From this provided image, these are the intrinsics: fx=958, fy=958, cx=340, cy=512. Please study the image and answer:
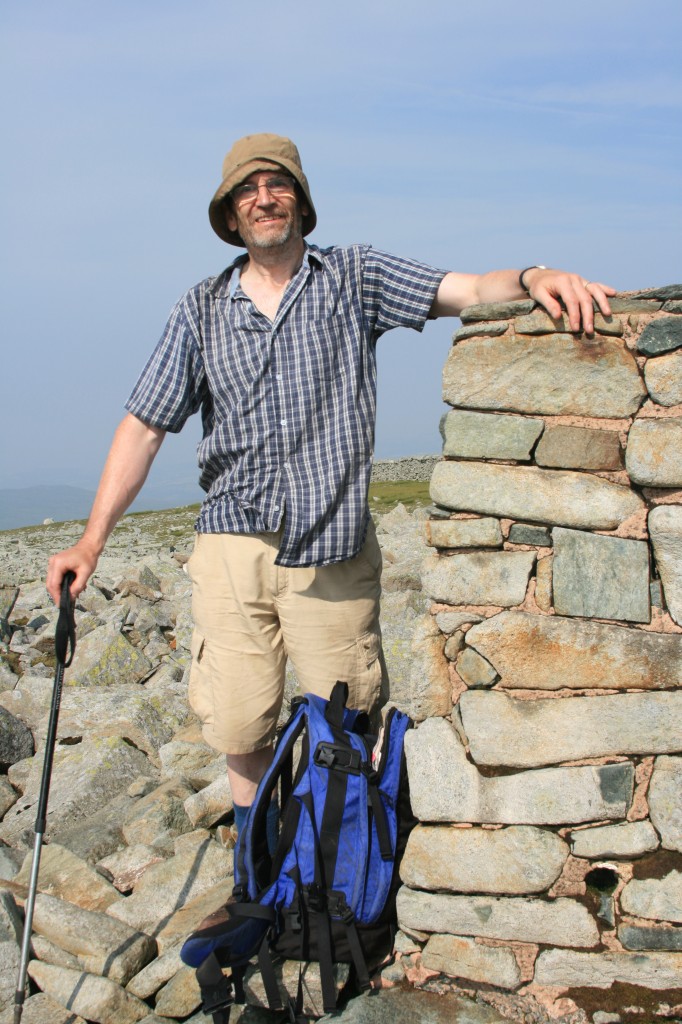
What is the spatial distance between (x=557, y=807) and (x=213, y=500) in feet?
6.87

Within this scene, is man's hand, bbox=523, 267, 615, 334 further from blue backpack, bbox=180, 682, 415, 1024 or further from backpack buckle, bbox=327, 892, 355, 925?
backpack buckle, bbox=327, 892, 355, 925

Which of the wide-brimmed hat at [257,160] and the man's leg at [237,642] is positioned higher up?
the wide-brimmed hat at [257,160]

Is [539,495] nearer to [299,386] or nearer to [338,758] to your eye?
[299,386]

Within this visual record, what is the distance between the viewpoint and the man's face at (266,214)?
4.41 meters

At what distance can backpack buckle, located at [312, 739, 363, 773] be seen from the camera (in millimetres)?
4324

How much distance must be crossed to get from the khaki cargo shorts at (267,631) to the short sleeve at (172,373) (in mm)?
656

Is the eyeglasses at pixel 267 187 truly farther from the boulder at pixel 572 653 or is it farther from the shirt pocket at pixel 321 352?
the boulder at pixel 572 653

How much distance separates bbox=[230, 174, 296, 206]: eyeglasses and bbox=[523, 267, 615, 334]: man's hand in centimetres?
124

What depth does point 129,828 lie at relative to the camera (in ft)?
20.5

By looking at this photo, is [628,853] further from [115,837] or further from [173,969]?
[115,837]

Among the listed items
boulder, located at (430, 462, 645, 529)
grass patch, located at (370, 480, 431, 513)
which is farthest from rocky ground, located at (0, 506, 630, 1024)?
grass patch, located at (370, 480, 431, 513)

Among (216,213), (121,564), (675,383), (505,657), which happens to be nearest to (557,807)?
(505,657)

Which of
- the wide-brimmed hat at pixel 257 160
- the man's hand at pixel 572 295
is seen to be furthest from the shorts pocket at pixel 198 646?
the man's hand at pixel 572 295

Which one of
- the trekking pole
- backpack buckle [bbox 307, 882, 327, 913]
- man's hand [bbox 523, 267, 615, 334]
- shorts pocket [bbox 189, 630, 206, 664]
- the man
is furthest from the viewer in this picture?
shorts pocket [bbox 189, 630, 206, 664]
